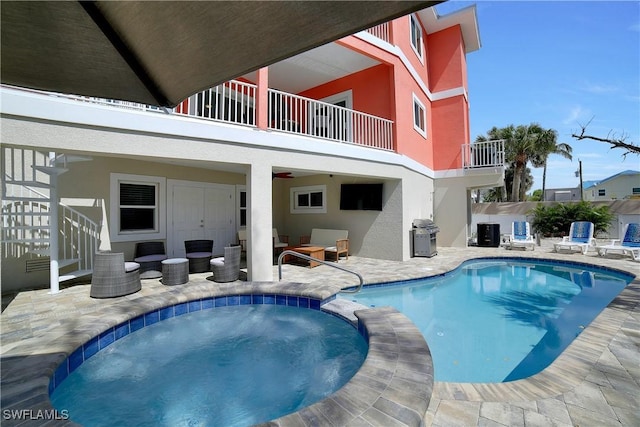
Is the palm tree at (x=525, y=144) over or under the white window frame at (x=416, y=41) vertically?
under

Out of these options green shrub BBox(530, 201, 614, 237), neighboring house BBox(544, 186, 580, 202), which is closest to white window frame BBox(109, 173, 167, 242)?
green shrub BBox(530, 201, 614, 237)

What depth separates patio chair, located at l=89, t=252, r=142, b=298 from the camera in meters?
5.61

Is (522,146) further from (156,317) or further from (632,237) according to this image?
(156,317)

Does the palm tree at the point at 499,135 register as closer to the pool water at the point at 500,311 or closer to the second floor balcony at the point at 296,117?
the second floor balcony at the point at 296,117

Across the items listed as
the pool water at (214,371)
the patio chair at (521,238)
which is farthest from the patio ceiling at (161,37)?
the patio chair at (521,238)

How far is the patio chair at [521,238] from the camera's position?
1230cm

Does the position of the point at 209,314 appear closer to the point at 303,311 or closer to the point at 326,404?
the point at 303,311

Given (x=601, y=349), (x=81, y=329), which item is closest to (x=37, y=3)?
(x=81, y=329)

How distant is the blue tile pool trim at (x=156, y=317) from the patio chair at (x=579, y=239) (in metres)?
12.0

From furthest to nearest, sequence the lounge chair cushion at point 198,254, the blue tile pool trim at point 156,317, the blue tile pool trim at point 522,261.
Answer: the lounge chair cushion at point 198,254
the blue tile pool trim at point 522,261
the blue tile pool trim at point 156,317

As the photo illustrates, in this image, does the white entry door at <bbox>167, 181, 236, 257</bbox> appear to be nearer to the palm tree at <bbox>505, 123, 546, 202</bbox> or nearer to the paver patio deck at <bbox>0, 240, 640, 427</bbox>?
the paver patio deck at <bbox>0, 240, 640, 427</bbox>

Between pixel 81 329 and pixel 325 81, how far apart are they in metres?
11.1

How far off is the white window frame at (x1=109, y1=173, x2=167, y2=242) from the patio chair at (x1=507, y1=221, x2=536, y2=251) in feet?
47.3

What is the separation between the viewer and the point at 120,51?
2039 millimetres
